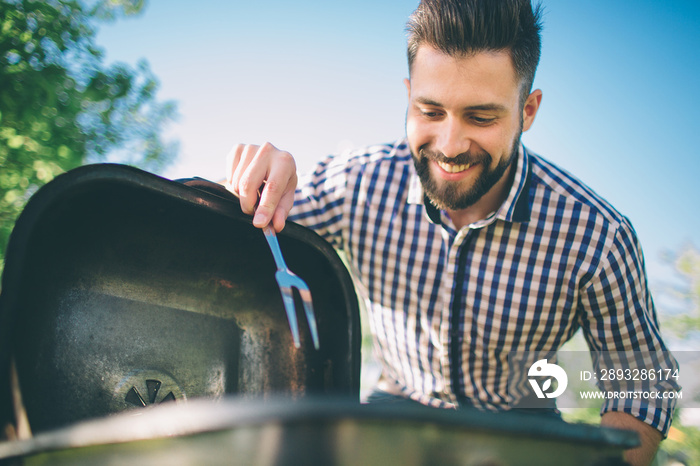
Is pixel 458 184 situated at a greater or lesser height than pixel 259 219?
greater

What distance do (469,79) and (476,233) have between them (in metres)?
0.57

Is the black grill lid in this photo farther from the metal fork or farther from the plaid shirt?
the plaid shirt

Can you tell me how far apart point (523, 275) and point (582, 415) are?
4368 millimetres

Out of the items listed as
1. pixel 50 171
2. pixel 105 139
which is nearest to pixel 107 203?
pixel 50 171

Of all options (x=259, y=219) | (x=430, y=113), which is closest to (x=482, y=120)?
(x=430, y=113)

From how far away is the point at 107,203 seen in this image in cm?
94

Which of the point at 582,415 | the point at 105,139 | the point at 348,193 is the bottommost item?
the point at 582,415

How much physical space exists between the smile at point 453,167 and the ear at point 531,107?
0.37 metres

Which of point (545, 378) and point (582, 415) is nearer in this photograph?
point (545, 378)

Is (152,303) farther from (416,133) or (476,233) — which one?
(476,233)

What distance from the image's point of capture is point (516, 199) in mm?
1679

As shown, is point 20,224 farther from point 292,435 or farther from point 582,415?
point 582,415

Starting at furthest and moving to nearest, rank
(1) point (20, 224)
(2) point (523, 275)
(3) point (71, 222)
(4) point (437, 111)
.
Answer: (2) point (523, 275), (4) point (437, 111), (3) point (71, 222), (1) point (20, 224)

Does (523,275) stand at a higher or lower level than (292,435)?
higher
